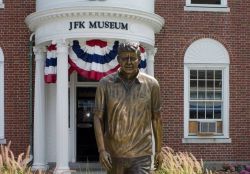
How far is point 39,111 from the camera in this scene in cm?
1703

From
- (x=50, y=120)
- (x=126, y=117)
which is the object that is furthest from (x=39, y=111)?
(x=126, y=117)

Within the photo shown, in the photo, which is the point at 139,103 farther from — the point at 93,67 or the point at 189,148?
the point at 189,148

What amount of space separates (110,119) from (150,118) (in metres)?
0.44

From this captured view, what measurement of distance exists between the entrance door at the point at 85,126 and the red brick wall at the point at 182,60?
A: 2.40 meters

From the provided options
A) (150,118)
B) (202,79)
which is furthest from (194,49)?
(150,118)

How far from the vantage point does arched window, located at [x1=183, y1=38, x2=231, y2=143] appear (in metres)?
18.6

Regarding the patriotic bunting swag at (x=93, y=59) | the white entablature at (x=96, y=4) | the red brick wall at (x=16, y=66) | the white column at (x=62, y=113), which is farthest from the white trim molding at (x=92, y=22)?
the red brick wall at (x=16, y=66)

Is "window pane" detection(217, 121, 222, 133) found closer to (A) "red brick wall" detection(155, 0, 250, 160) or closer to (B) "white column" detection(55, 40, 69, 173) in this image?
(A) "red brick wall" detection(155, 0, 250, 160)

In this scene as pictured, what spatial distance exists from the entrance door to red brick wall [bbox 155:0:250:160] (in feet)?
7.89

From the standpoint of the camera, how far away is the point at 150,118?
599 centimetres

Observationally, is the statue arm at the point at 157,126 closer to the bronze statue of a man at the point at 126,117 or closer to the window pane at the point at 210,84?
the bronze statue of a man at the point at 126,117

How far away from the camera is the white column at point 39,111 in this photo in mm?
17016

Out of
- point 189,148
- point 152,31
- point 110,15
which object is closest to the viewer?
point 110,15

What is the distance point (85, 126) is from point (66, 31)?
4.16 meters
